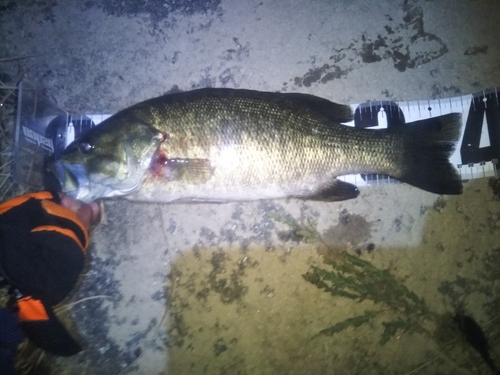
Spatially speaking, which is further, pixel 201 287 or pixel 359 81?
pixel 359 81

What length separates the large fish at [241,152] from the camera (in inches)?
77.3

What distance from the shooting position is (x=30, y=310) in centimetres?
198

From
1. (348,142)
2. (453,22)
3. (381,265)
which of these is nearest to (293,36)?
(348,142)

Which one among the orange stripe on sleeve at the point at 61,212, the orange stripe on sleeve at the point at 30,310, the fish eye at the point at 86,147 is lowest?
the orange stripe on sleeve at the point at 30,310

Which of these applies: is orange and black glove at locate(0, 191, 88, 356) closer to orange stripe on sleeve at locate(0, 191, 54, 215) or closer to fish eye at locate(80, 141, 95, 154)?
orange stripe on sleeve at locate(0, 191, 54, 215)

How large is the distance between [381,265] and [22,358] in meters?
2.31

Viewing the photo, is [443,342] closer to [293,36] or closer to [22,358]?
[293,36]

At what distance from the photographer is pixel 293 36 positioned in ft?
8.38

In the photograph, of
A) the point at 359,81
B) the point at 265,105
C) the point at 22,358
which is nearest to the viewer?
the point at 265,105

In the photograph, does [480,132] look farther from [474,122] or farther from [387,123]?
[387,123]

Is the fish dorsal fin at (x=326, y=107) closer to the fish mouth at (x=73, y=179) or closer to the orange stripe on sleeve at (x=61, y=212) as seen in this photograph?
the fish mouth at (x=73, y=179)

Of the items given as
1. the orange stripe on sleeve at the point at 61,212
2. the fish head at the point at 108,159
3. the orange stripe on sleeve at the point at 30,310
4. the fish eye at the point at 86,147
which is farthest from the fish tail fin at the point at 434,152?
the orange stripe on sleeve at the point at 30,310

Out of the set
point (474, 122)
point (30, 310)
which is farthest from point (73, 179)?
point (474, 122)

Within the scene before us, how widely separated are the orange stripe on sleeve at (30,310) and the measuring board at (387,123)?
0.72m
